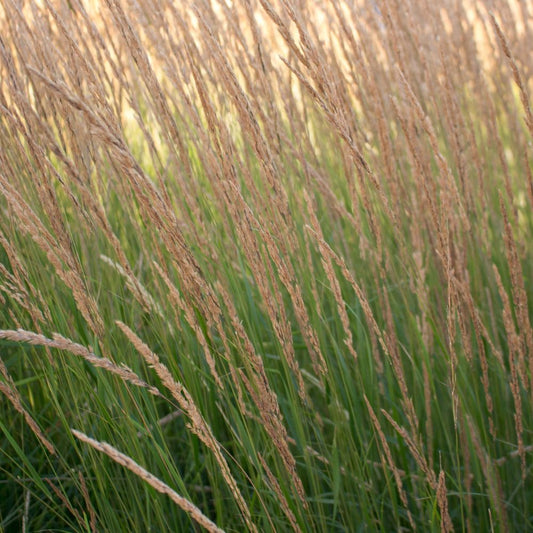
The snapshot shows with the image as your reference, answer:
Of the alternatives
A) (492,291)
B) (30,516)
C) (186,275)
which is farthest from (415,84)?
(30,516)

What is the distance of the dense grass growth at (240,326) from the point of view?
1108mm

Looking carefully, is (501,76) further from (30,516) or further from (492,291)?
(30,516)

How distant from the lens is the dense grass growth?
3.64ft

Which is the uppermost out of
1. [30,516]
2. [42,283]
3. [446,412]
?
[42,283]

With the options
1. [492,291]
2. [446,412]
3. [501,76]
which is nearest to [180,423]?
[446,412]

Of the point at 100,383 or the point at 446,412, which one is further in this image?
the point at 446,412

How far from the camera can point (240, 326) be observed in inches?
41.6

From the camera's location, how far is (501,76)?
2.73 metres

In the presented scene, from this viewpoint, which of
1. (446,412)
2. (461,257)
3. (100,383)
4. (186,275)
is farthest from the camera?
(446,412)

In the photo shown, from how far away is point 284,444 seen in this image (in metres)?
1.06

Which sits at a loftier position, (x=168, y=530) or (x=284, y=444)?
(x=284, y=444)

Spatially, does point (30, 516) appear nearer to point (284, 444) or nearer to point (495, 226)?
point (284, 444)

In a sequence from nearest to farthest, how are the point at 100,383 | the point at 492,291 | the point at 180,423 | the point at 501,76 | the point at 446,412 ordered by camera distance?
1. the point at 100,383
2. the point at 446,412
3. the point at 180,423
4. the point at 492,291
5. the point at 501,76

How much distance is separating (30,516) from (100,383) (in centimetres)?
50
